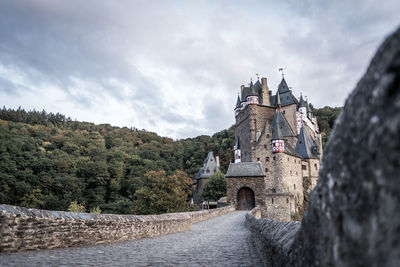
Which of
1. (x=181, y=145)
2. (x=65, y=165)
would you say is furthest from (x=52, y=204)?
(x=181, y=145)

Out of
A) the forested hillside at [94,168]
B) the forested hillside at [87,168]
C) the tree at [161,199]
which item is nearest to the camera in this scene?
the tree at [161,199]

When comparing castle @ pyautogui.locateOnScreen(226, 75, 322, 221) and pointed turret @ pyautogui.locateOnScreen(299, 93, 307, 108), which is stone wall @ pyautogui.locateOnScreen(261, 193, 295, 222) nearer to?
castle @ pyautogui.locateOnScreen(226, 75, 322, 221)

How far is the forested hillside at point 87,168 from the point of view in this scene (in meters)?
52.1

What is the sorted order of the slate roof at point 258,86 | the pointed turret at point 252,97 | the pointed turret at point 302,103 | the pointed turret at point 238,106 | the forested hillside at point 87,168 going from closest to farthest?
1. the forested hillside at point 87,168
2. the pointed turret at point 252,97
3. the slate roof at point 258,86
4. the pointed turret at point 238,106
5. the pointed turret at point 302,103

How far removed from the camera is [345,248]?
1.39 metres

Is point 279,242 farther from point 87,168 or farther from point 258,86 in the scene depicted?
point 87,168

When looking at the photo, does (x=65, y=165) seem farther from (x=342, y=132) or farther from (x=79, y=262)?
(x=342, y=132)

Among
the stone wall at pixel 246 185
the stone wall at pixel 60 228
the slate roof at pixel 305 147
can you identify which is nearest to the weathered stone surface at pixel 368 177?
the stone wall at pixel 60 228

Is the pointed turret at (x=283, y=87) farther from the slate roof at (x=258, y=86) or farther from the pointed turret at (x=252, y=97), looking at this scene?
the pointed turret at (x=252, y=97)

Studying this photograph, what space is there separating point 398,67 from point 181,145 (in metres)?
102

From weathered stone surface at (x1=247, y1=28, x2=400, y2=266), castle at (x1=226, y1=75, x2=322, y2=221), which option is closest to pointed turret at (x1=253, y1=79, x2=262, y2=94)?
castle at (x1=226, y1=75, x2=322, y2=221)

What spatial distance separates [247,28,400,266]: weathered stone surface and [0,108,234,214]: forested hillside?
30.1 meters

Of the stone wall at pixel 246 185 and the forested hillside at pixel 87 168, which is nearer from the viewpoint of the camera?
the stone wall at pixel 246 185

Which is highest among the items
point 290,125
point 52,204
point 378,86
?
point 290,125
